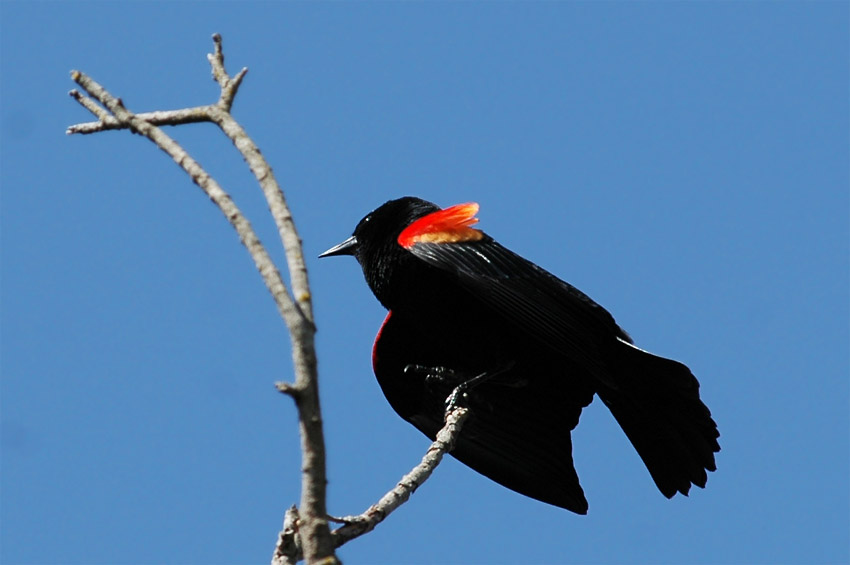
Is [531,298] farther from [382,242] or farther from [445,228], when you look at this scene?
[382,242]

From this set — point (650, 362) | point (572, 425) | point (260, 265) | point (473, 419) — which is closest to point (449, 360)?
point (473, 419)

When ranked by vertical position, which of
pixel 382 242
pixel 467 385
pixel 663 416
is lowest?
pixel 663 416

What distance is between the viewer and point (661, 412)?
208 inches

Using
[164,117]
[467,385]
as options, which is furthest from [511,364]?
[164,117]

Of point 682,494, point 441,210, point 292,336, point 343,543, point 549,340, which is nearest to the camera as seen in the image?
point 292,336

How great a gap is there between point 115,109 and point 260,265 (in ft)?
3.02

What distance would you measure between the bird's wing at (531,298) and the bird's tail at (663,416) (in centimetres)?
17

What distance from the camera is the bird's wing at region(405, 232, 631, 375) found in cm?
504

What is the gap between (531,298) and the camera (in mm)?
5133

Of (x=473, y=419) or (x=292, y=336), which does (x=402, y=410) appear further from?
(x=292, y=336)

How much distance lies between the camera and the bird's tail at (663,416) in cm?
514

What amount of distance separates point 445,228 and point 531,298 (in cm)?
64

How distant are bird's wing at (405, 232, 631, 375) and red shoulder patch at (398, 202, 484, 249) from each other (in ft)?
0.13

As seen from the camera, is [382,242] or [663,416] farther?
[382,242]
